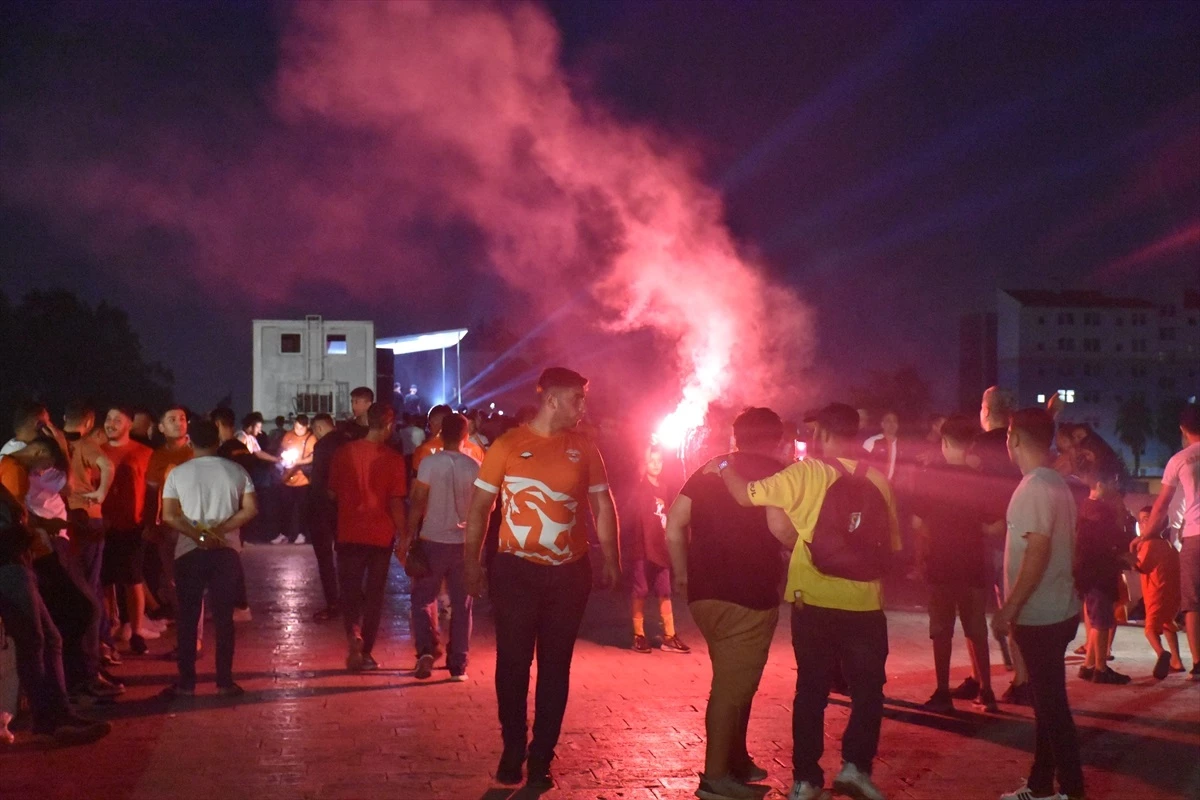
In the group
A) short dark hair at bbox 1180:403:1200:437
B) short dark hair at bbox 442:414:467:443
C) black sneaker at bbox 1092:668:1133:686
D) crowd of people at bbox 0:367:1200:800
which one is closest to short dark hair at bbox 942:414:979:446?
crowd of people at bbox 0:367:1200:800

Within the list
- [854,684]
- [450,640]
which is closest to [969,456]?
[854,684]

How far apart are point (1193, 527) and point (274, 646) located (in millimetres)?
7147

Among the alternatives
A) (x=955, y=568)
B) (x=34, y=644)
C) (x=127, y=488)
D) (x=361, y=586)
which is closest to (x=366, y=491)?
(x=361, y=586)

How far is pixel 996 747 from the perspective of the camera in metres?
7.09

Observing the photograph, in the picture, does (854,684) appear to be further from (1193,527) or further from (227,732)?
(1193,527)

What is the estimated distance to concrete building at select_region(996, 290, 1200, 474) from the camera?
324 feet

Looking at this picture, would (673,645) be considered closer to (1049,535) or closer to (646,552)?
(646,552)

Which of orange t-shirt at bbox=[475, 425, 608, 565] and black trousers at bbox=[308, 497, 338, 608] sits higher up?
orange t-shirt at bbox=[475, 425, 608, 565]

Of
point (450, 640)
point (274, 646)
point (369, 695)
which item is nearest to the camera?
point (369, 695)

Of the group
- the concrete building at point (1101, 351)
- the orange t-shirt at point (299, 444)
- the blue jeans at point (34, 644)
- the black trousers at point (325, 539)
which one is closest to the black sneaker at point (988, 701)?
the blue jeans at point (34, 644)

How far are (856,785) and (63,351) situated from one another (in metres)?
89.9

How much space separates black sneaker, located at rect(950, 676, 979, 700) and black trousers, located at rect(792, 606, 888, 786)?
2.80m

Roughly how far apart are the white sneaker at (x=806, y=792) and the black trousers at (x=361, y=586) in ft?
14.0

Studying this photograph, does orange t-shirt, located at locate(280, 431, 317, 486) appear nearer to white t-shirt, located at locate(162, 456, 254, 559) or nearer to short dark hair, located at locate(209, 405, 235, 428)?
short dark hair, located at locate(209, 405, 235, 428)
